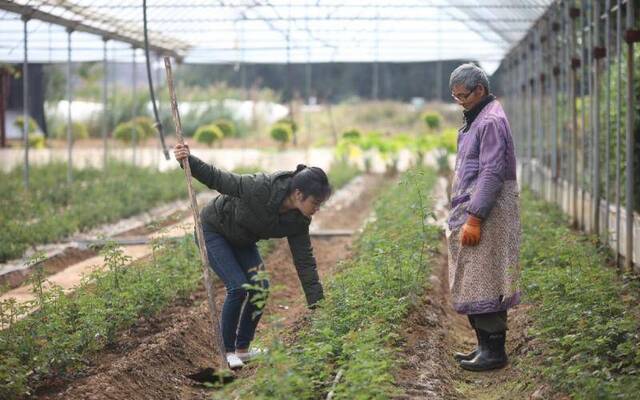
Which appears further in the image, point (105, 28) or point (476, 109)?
point (105, 28)

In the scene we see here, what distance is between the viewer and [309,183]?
19.7 ft

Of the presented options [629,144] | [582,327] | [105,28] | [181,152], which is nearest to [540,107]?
[105,28]

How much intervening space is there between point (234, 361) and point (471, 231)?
1.61 meters

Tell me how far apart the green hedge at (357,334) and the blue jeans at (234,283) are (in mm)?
395

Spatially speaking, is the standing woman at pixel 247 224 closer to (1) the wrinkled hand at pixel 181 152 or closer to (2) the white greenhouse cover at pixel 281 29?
(1) the wrinkled hand at pixel 181 152

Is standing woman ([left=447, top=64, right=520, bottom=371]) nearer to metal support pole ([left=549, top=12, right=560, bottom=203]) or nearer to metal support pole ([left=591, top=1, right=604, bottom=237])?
metal support pole ([left=591, top=1, right=604, bottom=237])

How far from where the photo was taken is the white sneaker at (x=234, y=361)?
6.56 meters

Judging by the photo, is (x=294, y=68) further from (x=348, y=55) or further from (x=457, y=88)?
(x=457, y=88)

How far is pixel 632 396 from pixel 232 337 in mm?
2744

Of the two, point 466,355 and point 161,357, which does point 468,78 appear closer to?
point 466,355

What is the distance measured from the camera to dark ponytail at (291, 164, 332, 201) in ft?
19.7

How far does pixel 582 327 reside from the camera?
19.2 feet

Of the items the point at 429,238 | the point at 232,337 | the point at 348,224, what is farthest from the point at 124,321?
the point at 348,224

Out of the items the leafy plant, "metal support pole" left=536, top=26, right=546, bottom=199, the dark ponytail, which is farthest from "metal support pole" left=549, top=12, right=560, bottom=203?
the leafy plant
